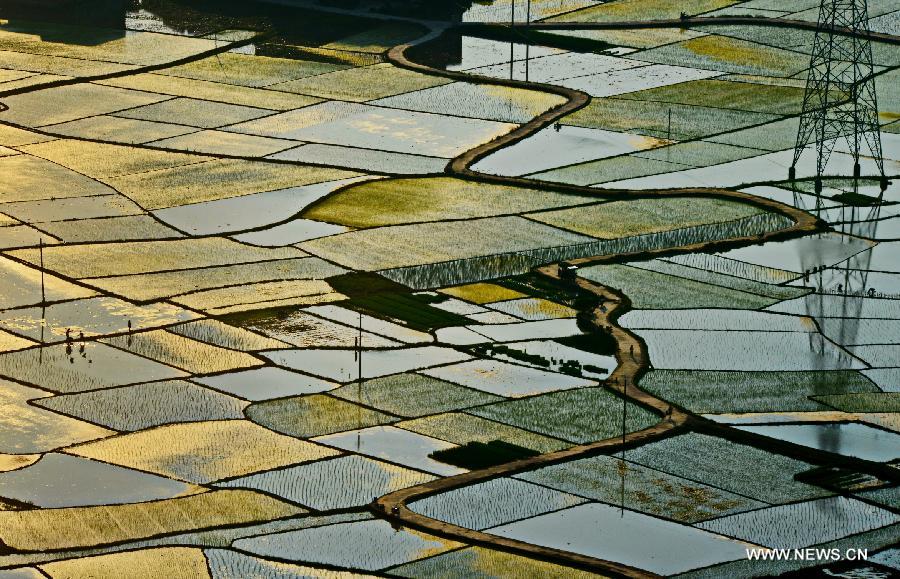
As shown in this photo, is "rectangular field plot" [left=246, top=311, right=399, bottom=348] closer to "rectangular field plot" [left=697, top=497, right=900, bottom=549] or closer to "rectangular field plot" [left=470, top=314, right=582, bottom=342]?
"rectangular field plot" [left=470, top=314, right=582, bottom=342]

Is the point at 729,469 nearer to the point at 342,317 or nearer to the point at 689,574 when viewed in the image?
the point at 689,574

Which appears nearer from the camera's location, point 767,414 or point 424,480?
point 424,480

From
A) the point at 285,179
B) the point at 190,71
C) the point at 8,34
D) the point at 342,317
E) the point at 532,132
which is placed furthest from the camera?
the point at 8,34

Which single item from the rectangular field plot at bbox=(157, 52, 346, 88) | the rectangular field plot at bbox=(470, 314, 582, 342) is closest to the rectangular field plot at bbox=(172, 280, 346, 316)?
the rectangular field plot at bbox=(470, 314, 582, 342)

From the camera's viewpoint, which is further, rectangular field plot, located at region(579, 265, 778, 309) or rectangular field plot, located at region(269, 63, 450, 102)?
rectangular field plot, located at region(269, 63, 450, 102)

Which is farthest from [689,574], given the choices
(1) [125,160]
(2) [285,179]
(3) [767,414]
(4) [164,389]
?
(1) [125,160]

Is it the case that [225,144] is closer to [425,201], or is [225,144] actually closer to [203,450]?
[425,201]
